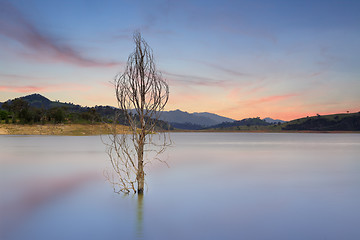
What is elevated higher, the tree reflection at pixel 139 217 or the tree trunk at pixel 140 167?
the tree trunk at pixel 140 167

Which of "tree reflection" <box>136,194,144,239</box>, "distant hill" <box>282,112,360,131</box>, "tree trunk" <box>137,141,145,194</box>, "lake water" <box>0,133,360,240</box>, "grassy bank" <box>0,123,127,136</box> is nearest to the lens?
"lake water" <box>0,133,360,240</box>

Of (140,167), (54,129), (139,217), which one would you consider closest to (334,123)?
(54,129)

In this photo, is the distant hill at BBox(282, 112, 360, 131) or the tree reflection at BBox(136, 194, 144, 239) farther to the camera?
the distant hill at BBox(282, 112, 360, 131)

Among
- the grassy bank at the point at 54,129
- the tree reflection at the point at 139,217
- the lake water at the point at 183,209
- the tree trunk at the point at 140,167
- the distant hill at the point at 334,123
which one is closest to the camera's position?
the lake water at the point at 183,209

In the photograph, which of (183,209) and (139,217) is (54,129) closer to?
(183,209)

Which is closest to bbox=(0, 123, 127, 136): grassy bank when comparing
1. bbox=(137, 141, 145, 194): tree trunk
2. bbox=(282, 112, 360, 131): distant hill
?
bbox=(137, 141, 145, 194): tree trunk

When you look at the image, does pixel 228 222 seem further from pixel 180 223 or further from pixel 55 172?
pixel 55 172

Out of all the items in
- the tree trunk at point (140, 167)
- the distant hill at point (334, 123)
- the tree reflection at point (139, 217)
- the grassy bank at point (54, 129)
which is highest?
the distant hill at point (334, 123)

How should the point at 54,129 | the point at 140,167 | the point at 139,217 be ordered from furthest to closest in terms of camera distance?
the point at 54,129, the point at 140,167, the point at 139,217

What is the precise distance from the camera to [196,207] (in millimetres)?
10992

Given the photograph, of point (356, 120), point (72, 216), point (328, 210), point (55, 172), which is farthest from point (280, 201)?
point (356, 120)

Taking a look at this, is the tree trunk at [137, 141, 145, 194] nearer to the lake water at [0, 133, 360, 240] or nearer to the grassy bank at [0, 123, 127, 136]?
the lake water at [0, 133, 360, 240]

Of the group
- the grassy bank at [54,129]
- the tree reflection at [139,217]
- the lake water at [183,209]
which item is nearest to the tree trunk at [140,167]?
the tree reflection at [139,217]

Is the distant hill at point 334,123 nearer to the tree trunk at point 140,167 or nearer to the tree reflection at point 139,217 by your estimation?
the tree trunk at point 140,167
